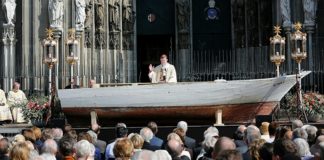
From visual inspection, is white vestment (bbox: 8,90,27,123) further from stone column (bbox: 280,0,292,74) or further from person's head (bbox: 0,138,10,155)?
person's head (bbox: 0,138,10,155)

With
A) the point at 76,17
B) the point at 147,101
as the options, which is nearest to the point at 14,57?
the point at 76,17

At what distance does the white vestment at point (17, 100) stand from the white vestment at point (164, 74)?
5.28 metres

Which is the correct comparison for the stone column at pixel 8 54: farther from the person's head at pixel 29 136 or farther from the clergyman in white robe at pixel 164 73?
the person's head at pixel 29 136

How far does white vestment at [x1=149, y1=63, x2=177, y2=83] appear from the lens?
15766 mm

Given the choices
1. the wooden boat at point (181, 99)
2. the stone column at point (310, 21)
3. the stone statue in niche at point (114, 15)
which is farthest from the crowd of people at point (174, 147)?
the stone statue in niche at point (114, 15)

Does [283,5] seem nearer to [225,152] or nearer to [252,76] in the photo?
[252,76]

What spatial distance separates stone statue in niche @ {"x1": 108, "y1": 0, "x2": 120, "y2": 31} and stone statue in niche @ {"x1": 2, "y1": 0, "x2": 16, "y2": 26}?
3615 millimetres

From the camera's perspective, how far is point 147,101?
14.8 metres

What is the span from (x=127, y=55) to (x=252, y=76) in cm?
501

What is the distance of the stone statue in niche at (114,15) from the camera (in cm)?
2242

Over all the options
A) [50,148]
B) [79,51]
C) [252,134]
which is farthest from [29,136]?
[79,51]

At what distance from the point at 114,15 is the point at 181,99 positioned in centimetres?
867

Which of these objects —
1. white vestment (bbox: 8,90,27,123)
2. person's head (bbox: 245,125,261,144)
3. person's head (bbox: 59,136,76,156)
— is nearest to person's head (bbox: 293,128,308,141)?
person's head (bbox: 245,125,261,144)

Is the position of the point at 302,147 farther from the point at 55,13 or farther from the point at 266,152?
the point at 55,13
